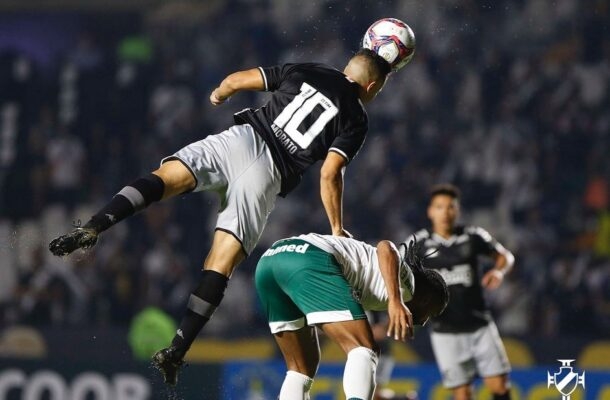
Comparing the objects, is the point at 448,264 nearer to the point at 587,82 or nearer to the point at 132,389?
the point at 132,389

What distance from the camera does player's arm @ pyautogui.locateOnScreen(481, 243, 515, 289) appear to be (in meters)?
9.59

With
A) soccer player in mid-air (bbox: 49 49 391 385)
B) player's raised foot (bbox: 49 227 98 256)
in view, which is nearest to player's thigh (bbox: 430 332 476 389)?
soccer player in mid-air (bbox: 49 49 391 385)

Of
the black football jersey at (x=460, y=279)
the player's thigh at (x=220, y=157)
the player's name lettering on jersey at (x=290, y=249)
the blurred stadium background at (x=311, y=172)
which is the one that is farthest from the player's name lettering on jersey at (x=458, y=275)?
the player's name lettering on jersey at (x=290, y=249)

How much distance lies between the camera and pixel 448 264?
980 centimetres

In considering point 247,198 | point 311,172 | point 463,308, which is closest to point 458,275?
point 463,308

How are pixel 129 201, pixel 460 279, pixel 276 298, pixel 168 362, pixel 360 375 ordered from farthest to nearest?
pixel 460 279
pixel 168 362
pixel 129 201
pixel 276 298
pixel 360 375

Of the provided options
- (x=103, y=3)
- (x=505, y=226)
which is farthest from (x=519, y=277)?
(x=103, y=3)

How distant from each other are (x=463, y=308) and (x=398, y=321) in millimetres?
4303

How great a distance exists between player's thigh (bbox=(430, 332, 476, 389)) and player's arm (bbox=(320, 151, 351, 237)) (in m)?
3.42

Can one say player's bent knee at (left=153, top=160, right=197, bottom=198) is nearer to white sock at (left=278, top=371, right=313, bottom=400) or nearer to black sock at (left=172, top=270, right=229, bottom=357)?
black sock at (left=172, top=270, right=229, bottom=357)

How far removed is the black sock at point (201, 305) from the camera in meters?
6.68

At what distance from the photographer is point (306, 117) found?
691cm

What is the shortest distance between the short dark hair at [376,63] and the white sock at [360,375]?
2027 millimetres

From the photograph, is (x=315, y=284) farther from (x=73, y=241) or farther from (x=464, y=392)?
(x=464, y=392)
